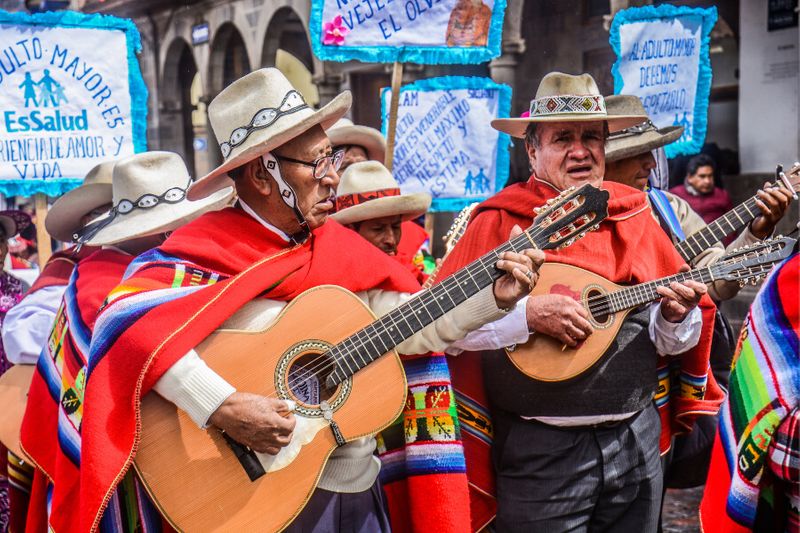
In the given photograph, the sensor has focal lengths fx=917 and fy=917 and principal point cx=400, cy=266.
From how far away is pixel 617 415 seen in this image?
3348 mm

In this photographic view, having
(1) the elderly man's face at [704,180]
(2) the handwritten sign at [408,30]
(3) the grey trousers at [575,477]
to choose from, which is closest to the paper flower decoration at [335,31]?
(2) the handwritten sign at [408,30]

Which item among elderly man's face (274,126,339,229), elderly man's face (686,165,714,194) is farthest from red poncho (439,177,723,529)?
elderly man's face (686,165,714,194)

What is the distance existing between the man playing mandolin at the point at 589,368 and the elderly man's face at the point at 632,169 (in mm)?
857

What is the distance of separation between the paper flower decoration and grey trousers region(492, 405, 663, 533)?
8.50ft

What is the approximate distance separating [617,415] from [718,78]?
9.14 m

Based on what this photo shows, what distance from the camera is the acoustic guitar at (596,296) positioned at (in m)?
3.24

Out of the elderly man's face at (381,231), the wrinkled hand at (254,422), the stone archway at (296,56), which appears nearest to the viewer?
the wrinkled hand at (254,422)

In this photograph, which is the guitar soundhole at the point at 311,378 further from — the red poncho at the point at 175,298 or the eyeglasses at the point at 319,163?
the eyeglasses at the point at 319,163

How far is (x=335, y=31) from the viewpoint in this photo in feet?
17.0

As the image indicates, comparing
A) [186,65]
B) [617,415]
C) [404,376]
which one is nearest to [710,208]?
[617,415]

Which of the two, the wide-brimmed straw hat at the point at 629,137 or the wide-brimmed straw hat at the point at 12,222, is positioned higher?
the wide-brimmed straw hat at the point at 629,137

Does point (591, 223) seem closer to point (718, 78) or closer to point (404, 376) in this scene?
point (404, 376)

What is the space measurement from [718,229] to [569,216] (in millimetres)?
1341

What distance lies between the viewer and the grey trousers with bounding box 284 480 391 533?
9.37 ft
